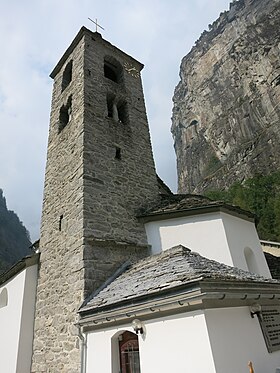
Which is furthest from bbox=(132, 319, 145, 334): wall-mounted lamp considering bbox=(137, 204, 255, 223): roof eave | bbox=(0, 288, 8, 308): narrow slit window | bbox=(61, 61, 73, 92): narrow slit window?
bbox=(61, 61, 73, 92): narrow slit window

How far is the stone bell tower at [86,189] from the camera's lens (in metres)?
6.14

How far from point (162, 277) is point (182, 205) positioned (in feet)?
12.4

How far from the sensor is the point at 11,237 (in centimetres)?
5378

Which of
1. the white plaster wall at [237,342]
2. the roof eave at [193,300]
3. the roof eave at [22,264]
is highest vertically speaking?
the roof eave at [22,264]

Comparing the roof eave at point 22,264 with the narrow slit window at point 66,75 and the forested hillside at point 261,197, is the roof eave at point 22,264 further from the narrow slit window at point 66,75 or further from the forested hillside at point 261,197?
the forested hillside at point 261,197

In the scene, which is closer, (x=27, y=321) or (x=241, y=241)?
(x=27, y=321)

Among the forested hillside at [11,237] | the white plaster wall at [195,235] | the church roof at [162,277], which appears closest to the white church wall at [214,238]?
the white plaster wall at [195,235]

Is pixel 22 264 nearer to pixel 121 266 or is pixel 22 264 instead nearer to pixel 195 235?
pixel 121 266

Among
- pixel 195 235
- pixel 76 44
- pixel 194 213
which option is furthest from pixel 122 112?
pixel 195 235

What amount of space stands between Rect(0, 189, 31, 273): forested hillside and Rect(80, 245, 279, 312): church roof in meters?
44.2

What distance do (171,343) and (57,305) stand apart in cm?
379

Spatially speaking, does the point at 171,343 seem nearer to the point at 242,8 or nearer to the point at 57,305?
the point at 57,305

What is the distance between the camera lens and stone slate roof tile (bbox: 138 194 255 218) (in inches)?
293

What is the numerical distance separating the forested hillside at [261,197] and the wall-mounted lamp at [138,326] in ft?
70.0
